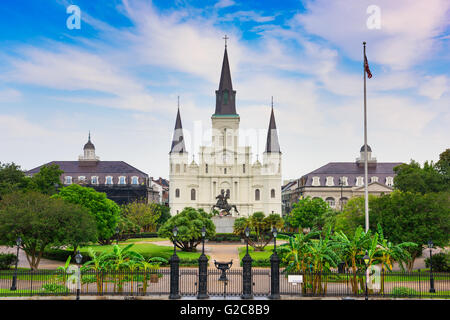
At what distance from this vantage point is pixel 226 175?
92375 mm

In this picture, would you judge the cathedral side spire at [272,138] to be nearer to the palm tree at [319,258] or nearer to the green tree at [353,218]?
the green tree at [353,218]

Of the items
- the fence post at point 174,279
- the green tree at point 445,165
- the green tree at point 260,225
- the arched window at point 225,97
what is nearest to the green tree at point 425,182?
the green tree at point 445,165

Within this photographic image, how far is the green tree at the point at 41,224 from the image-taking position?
2997 centimetres

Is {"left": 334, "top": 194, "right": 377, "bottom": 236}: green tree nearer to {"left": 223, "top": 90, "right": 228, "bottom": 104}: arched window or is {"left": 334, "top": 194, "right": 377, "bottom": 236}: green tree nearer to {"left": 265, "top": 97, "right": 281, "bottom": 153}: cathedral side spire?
{"left": 265, "top": 97, "right": 281, "bottom": 153}: cathedral side spire

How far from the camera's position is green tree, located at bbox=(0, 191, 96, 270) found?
29969 mm

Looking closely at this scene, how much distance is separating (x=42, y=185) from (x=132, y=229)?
45.5 feet

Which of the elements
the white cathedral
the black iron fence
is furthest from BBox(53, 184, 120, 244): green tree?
the white cathedral

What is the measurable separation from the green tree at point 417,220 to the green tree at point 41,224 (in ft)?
72.8

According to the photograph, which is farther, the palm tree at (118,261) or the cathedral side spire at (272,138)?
the cathedral side spire at (272,138)

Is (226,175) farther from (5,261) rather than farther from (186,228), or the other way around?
(5,261)

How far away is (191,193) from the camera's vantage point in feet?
303

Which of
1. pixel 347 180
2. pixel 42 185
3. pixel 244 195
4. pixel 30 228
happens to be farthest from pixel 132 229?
pixel 347 180
